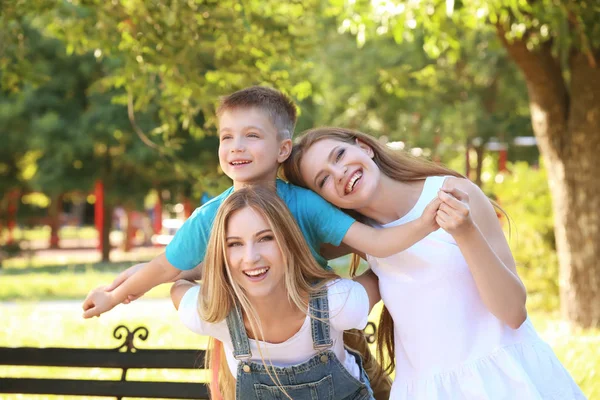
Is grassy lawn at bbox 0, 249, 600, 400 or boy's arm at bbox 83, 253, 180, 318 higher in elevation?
boy's arm at bbox 83, 253, 180, 318

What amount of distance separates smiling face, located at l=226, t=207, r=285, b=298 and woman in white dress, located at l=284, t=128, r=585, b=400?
0.27 meters

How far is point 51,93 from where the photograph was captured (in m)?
18.3

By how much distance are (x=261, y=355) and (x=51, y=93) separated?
55.1 feet

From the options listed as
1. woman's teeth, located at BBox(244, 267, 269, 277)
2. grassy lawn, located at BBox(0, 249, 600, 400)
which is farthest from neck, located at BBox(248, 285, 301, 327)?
grassy lawn, located at BBox(0, 249, 600, 400)

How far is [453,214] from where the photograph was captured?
2.36m

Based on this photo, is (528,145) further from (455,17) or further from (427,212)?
(427,212)

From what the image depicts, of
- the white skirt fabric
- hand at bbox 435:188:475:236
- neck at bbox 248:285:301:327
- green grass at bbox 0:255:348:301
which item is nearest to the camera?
hand at bbox 435:188:475:236

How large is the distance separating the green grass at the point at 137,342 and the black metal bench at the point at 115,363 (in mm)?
236

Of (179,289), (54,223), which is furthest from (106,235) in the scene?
(179,289)

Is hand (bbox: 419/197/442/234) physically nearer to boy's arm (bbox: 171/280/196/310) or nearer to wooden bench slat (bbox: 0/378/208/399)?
boy's arm (bbox: 171/280/196/310)

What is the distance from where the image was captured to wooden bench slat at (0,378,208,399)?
155 inches

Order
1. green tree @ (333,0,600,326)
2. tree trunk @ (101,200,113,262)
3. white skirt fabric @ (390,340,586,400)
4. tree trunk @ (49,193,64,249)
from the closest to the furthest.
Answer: white skirt fabric @ (390,340,586,400), green tree @ (333,0,600,326), tree trunk @ (101,200,113,262), tree trunk @ (49,193,64,249)

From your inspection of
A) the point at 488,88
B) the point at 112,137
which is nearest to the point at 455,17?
the point at 488,88

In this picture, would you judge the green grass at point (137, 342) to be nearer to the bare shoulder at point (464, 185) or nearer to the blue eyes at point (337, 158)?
the blue eyes at point (337, 158)
